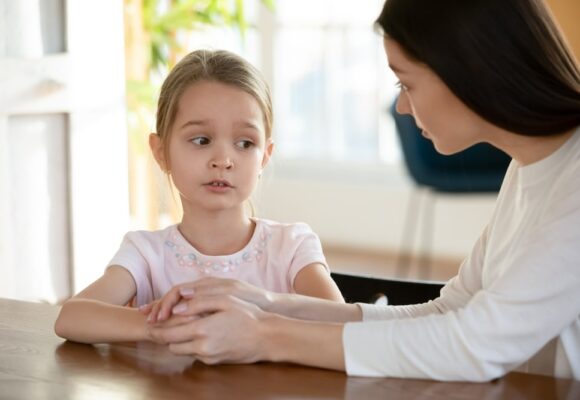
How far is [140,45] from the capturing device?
500 cm

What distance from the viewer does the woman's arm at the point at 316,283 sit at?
77.2 inches

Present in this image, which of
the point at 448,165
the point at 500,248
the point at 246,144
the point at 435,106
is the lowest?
the point at 448,165

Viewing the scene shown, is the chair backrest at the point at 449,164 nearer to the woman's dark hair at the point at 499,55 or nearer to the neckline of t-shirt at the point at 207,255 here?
the neckline of t-shirt at the point at 207,255

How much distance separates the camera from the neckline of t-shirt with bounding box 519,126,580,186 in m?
1.61

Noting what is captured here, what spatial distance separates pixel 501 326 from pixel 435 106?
32 centimetres

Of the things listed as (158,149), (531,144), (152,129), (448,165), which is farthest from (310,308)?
(448,165)

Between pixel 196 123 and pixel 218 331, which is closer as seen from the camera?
pixel 218 331

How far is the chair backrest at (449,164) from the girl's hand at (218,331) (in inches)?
135

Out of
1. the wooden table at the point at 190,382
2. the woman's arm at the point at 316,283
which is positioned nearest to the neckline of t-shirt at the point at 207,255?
the woman's arm at the point at 316,283

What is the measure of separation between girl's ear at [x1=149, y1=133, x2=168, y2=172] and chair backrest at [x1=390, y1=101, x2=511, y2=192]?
292 cm

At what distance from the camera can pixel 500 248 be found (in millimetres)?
1706

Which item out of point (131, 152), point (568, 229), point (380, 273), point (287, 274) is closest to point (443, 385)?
point (568, 229)

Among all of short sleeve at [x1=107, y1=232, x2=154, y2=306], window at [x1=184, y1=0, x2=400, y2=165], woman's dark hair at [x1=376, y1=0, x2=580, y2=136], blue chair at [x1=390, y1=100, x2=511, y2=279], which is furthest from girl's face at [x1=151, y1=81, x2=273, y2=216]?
window at [x1=184, y1=0, x2=400, y2=165]

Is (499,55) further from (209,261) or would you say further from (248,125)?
(209,261)
